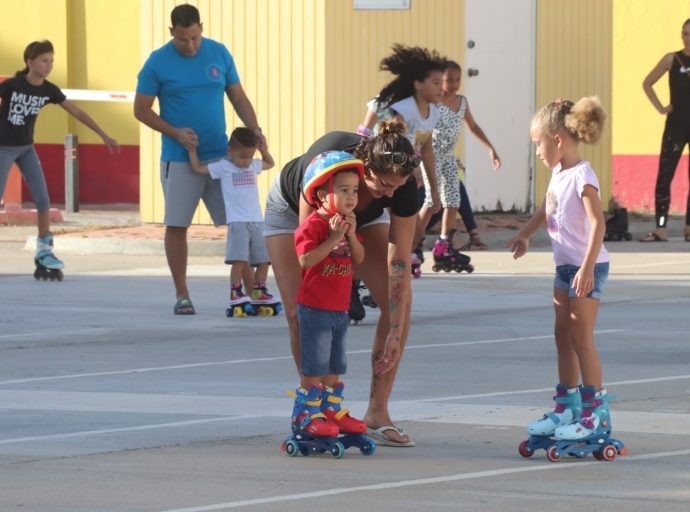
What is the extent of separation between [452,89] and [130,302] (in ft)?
13.6

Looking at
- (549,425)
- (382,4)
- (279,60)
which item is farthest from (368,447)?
(382,4)

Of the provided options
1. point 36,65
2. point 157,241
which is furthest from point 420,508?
point 157,241

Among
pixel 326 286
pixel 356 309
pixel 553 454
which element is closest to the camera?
pixel 553 454

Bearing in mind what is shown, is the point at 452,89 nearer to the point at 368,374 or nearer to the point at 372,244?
the point at 368,374

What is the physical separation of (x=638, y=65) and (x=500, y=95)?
4372 millimetres

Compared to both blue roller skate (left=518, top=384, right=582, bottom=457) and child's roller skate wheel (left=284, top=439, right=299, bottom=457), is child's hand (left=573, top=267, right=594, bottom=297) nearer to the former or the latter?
blue roller skate (left=518, top=384, right=582, bottom=457)

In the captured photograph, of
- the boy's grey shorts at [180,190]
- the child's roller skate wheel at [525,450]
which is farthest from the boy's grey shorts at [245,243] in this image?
the child's roller skate wheel at [525,450]

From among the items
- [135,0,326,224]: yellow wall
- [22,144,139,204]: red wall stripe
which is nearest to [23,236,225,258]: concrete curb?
[135,0,326,224]: yellow wall

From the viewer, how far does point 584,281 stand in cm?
644

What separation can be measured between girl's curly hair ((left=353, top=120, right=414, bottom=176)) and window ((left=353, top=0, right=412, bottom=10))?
11.9 m

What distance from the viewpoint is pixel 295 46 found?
60.0 feet

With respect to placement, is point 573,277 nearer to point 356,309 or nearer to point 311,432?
point 311,432

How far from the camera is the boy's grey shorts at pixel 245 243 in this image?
38.4ft

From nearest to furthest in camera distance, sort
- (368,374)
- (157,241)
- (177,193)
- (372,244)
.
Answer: (372,244) → (368,374) → (177,193) → (157,241)
